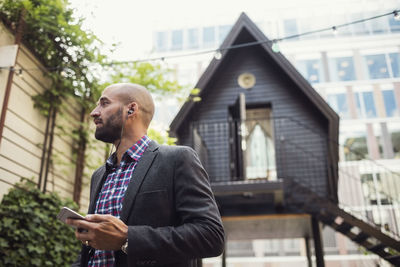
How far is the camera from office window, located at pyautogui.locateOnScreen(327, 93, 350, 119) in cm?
2767

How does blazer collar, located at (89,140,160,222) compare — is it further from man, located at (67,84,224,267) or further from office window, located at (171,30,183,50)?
office window, located at (171,30,183,50)

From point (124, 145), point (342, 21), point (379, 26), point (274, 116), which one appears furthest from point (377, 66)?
point (124, 145)

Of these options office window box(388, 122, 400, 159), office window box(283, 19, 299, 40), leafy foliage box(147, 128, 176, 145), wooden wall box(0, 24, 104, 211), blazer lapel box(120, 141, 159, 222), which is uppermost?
office window box(283, 19, 299, 40)

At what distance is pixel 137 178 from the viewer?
5.67ft

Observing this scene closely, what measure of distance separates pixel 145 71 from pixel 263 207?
18.1 ft

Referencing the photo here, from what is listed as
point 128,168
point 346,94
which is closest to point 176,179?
point 128,168

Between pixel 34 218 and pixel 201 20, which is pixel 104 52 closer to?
pixel 34 218

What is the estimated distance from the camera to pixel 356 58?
29109 millimetres

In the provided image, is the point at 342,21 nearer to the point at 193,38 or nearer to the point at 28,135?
the point at 193,38

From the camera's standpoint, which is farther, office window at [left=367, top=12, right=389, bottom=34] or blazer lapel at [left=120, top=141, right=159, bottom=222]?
office window at [left=367, top=12, right=389, bottom=34]

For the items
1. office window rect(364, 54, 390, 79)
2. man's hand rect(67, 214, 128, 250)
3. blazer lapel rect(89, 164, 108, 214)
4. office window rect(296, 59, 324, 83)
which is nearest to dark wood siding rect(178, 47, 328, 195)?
blazer lapel rect(89, 164, 108, 214)

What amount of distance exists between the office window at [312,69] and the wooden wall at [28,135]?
26.0 meters

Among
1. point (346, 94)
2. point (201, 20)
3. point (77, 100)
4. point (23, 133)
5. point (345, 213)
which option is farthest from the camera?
point (201, 20)

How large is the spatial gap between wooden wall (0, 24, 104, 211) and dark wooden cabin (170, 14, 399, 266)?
3593 mm
